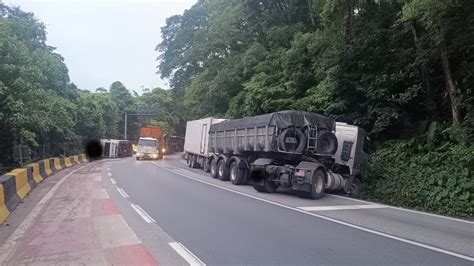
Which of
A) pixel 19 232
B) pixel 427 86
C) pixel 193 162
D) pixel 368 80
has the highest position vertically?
pixel 368 80

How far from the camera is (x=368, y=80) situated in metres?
18.9

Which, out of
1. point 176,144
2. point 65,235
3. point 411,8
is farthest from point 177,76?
point 65,235

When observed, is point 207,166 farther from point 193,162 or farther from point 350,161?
point 350,161

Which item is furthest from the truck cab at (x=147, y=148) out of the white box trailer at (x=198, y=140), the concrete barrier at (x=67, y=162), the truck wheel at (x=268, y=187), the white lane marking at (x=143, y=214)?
the white lane marking at (x=143, y=214)

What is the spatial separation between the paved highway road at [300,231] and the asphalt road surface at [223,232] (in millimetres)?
19

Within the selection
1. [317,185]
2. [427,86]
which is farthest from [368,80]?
[317,185]

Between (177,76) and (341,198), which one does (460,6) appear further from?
(177,76)

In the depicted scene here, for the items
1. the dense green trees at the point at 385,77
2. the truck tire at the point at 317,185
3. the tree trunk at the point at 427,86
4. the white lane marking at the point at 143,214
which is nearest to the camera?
the white lane marking at the point at 143,214

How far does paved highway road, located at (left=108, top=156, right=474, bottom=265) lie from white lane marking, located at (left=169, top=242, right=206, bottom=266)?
8cm

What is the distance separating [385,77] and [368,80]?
945 mm

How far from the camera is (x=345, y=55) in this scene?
19.2 m

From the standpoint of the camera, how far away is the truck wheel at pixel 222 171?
Answer: 2036 centimetres

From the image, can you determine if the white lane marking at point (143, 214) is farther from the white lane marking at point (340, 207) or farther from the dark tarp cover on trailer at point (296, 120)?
the dark tarp cover on trailer at point (296, 120)

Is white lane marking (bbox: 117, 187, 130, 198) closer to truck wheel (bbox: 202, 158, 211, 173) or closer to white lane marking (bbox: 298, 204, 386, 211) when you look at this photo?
white lane marking (bbox: 298, 204, 386, 211)
